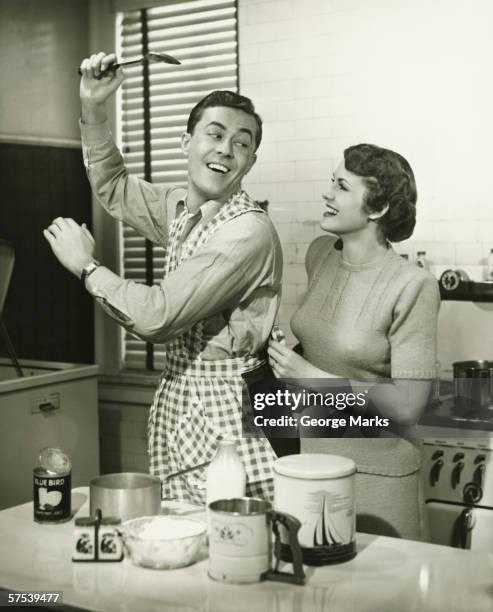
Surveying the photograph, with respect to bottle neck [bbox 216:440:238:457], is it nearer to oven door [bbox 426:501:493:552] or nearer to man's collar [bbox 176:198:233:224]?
man's collar [bbox 176:198:233:224]

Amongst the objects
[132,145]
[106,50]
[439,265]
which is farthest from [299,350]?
[106,50]

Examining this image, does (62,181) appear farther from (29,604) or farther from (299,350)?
(29,604)

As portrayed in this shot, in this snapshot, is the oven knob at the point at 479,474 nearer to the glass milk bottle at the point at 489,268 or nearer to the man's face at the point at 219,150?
the glass milk bottle at the point at 489,268

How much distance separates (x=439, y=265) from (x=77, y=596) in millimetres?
2714

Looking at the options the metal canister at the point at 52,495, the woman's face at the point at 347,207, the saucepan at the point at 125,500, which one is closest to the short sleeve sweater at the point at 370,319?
the woman's face at the point at 347,207

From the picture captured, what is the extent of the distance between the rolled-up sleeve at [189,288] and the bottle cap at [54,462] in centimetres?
38

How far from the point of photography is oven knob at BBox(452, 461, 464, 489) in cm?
341

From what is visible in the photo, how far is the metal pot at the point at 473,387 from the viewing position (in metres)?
3.61

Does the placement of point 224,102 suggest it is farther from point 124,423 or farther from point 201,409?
point 124,423

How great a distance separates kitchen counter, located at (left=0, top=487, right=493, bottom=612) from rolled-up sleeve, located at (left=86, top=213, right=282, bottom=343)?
1.88 feet

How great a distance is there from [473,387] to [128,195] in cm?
174

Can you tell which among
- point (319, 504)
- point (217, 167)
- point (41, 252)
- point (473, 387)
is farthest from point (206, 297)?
point (41, 252)

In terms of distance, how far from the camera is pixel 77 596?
1.68m

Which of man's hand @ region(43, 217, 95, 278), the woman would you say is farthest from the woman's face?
man's hand @ region(43, 217, 95, 278)
